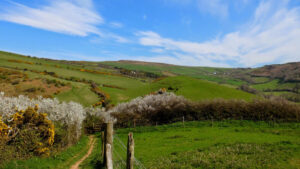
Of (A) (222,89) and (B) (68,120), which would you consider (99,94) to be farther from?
(B) (68,120)

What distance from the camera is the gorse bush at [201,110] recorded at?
27125mm

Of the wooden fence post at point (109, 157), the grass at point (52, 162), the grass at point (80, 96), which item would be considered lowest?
the grass at point (80, 96)

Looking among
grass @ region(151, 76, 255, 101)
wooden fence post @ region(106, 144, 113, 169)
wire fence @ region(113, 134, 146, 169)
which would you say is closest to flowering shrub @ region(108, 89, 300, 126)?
grass @ region(151, 76, 255, 101)

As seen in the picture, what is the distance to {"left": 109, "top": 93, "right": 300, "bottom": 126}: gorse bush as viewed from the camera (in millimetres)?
27125

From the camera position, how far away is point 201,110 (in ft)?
105

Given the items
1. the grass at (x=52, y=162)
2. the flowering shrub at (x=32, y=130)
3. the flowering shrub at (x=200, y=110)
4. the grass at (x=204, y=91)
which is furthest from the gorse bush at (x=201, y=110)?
the flowering shrub at (x=32, y=130)

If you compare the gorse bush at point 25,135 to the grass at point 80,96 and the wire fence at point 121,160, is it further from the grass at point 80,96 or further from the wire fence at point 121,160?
the grass at point 80,96

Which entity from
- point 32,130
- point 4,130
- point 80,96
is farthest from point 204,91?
point 4,130

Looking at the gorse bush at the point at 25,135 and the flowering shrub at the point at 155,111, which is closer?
the gorse bush at the point at 25,135

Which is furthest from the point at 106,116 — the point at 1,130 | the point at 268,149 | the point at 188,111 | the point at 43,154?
the point at 268,149

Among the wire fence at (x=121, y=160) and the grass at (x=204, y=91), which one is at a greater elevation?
the grass at (x=204, y=91)

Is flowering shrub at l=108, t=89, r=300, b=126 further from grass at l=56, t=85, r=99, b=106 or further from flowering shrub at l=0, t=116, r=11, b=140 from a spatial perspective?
flowering shrub at l=0, t=116, r=11, b=140

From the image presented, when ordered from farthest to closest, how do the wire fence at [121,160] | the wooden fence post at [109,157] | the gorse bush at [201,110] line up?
the gorse bush at [201,110] → the wire fence at [121,160] → the wooden fence post at [109,157]

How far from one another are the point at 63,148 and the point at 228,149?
46.1 feet
